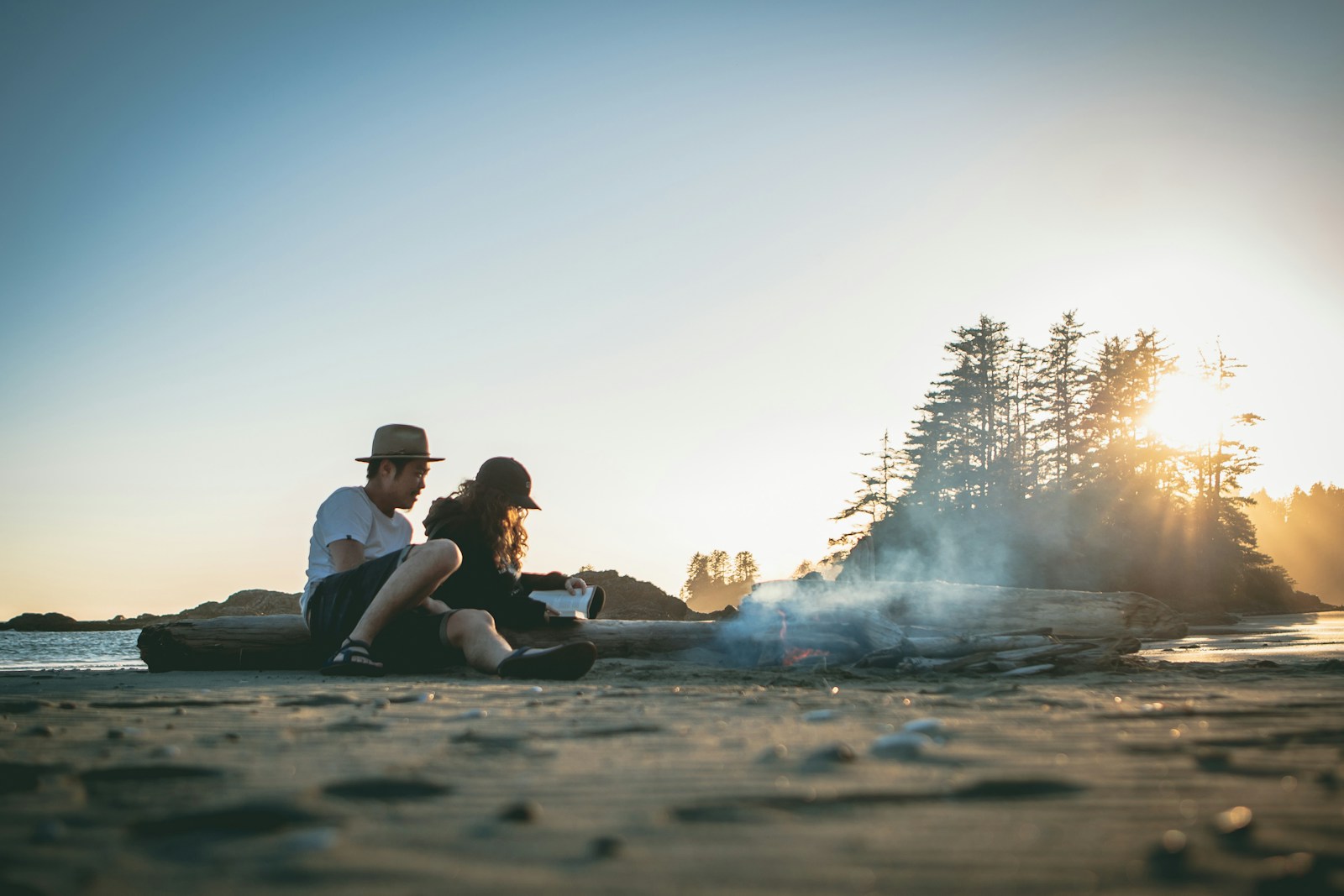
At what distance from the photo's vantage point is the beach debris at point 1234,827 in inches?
49.8

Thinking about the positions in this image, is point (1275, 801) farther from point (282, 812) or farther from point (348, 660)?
point (348, 660)

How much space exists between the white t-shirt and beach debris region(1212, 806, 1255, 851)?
5.10 metres

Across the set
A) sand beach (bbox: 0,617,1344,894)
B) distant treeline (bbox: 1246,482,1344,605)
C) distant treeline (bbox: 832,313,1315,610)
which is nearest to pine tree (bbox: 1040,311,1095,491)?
distant treeline (bbox: 832,313,1315,610)

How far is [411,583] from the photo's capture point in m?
4.99

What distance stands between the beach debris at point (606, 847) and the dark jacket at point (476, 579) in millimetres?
4520

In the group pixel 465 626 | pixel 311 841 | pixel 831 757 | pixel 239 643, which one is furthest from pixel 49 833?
pixel 239 643

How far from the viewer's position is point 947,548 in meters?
37.0

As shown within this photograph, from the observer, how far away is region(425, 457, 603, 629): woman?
5684mm

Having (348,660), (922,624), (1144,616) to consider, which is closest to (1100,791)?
(348,660)

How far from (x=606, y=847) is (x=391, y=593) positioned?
161 inches

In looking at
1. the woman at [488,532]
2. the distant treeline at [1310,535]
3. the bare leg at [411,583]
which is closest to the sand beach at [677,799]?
the bare leg at [411,583]

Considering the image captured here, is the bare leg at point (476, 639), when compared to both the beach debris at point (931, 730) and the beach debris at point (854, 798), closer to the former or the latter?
the beach debris at point (931, 730)

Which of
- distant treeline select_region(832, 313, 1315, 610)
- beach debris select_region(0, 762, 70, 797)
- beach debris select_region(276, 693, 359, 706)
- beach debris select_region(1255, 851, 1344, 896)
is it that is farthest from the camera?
distant treeline select_region(832, 313, 1315, 610)

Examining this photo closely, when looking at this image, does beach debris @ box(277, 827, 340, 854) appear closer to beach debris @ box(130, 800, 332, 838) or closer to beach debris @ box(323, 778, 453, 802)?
beach debris @ box(130, 800, 332, 838)
